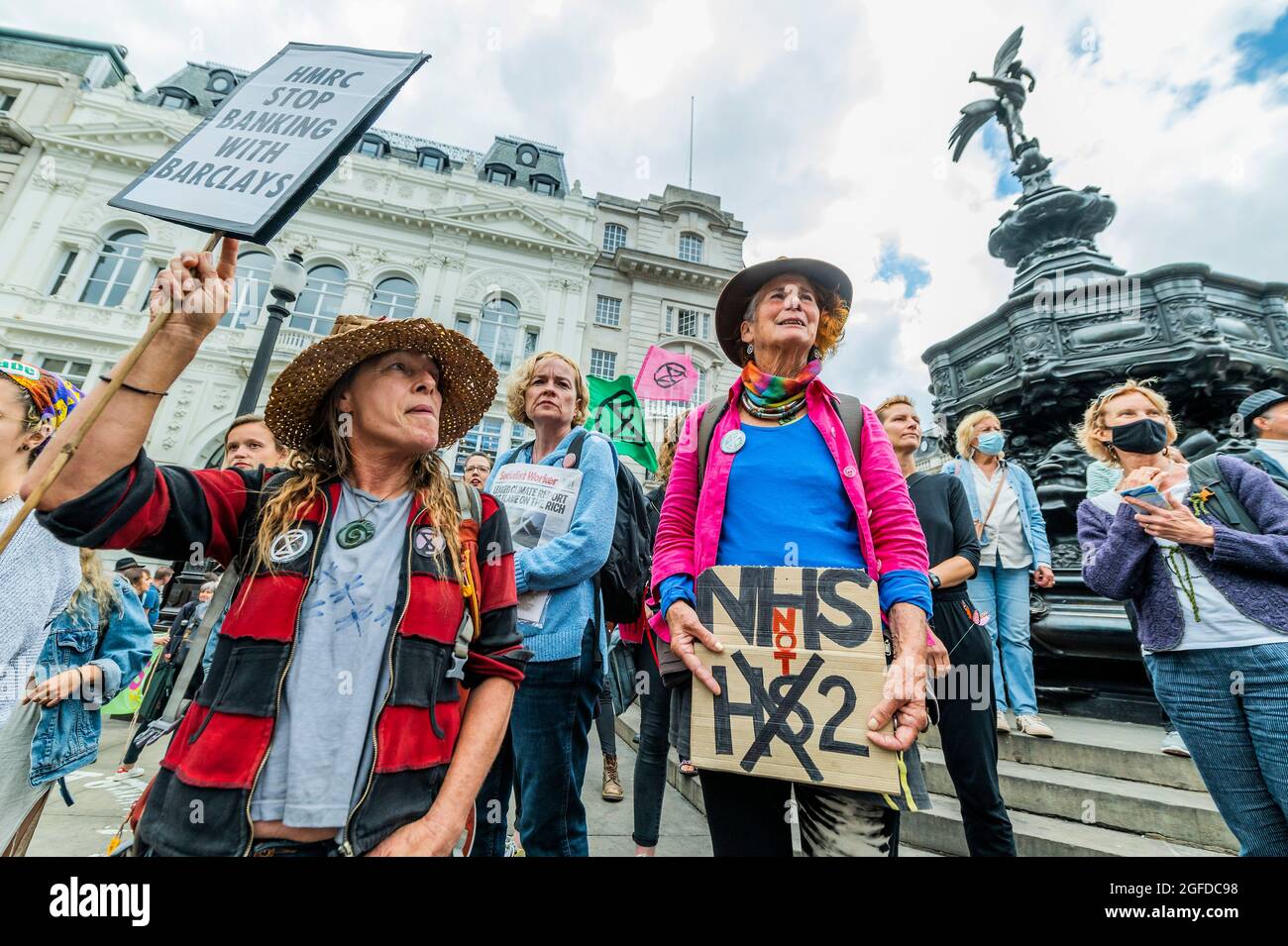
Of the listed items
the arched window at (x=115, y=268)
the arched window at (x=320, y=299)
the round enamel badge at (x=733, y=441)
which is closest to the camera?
the round enamel badge at (x=733, y=441)

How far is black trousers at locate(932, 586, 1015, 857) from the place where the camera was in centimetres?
251

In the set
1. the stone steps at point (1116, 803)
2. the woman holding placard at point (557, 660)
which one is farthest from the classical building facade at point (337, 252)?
the woman holding placard at point (557, 660)

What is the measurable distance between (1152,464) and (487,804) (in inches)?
126

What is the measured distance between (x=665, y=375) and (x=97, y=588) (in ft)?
36.9

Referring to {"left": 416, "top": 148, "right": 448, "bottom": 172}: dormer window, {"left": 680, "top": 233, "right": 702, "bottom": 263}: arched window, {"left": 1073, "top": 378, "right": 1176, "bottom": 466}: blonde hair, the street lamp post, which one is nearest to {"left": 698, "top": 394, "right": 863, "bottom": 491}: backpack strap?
{"left": 1073, "top": 378, "right": 1176, "bottom": 466}: blonde hair

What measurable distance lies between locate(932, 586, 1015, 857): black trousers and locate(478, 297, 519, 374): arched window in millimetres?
20923

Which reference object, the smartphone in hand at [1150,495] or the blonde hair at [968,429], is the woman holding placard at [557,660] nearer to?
the smartphone in hand at [1150,495]

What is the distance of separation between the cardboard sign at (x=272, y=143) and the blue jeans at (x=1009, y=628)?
175 inches

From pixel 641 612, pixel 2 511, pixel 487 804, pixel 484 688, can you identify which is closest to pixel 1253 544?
pixel 641 612

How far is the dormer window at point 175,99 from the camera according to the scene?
24609 mm

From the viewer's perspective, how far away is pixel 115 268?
2017 centimetres

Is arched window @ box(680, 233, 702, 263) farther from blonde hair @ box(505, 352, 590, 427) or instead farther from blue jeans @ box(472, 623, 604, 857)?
blue jeans @ box(472, 623, 604, 857)
